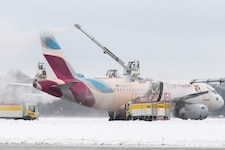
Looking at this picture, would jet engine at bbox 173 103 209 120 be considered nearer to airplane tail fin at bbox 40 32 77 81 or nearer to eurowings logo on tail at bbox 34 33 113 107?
eurowings logo on tail at bbox 34 33 113 107

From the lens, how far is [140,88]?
173 feet

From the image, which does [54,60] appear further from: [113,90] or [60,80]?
[113,90]

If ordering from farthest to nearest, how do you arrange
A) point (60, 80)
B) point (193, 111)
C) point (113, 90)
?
point (193, 111), point (113, 90), point (60, 80)

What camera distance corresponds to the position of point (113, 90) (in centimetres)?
5031

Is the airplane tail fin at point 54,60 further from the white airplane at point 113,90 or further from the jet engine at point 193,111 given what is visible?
the jet engine at point 193,111

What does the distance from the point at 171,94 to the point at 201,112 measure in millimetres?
4224

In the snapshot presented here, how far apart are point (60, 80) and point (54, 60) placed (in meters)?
1.94

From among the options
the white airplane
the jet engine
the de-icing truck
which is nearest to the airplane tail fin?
the white airplane

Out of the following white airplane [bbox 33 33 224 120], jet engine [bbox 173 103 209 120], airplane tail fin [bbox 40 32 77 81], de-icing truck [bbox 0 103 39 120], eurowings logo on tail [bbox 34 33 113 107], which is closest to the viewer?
eurowings logo on tail [bbox 34 33 113 107]

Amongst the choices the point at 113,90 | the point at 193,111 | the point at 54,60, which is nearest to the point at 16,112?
the point at 54,60

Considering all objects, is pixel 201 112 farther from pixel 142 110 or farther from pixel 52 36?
pixel 52 36

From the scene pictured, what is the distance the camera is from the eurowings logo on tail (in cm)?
4625

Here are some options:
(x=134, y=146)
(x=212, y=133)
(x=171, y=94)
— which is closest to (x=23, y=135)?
(x=134, y=146)

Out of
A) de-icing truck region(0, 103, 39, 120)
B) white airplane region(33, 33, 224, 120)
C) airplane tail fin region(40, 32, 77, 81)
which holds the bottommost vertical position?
de-icing truck region(0, 103, 39, 120)
